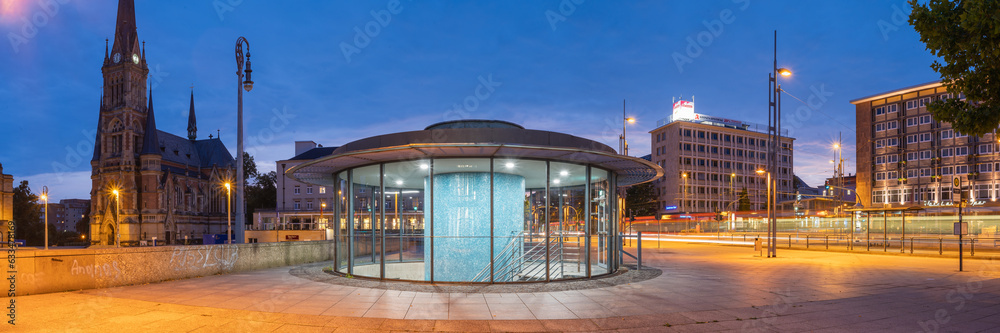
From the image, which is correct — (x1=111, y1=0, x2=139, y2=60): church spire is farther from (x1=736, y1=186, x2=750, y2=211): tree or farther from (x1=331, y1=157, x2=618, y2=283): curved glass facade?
(x1=331, y1=157, x2=618, y2=283): curved glass facade

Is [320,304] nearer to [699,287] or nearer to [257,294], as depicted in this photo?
[257,294]

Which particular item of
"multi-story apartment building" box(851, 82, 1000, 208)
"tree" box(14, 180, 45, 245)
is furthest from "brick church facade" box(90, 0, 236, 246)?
"multi-story apartment building" box(851, 82, 1000, 208)

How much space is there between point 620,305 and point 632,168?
6882 millimetres

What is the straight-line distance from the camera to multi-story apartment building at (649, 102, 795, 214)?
11225 centimetres

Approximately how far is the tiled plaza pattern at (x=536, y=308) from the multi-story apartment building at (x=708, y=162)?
9811 centimetres

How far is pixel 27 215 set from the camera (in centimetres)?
10281

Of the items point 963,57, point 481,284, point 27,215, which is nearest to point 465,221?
point 481,284

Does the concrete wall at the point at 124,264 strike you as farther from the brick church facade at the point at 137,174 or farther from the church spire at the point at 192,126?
the church spire at the point at 192,126

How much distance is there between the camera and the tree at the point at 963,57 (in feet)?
32.5

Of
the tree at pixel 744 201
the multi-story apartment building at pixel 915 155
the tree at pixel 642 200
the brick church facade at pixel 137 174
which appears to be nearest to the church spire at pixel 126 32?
the brick church facade at pixel 137 174

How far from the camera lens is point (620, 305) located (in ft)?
36.6

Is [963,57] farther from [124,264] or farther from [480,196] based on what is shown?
[124,264]

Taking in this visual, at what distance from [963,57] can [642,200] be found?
4088 inches

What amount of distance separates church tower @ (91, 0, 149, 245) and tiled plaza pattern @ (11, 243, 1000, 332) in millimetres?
128449
